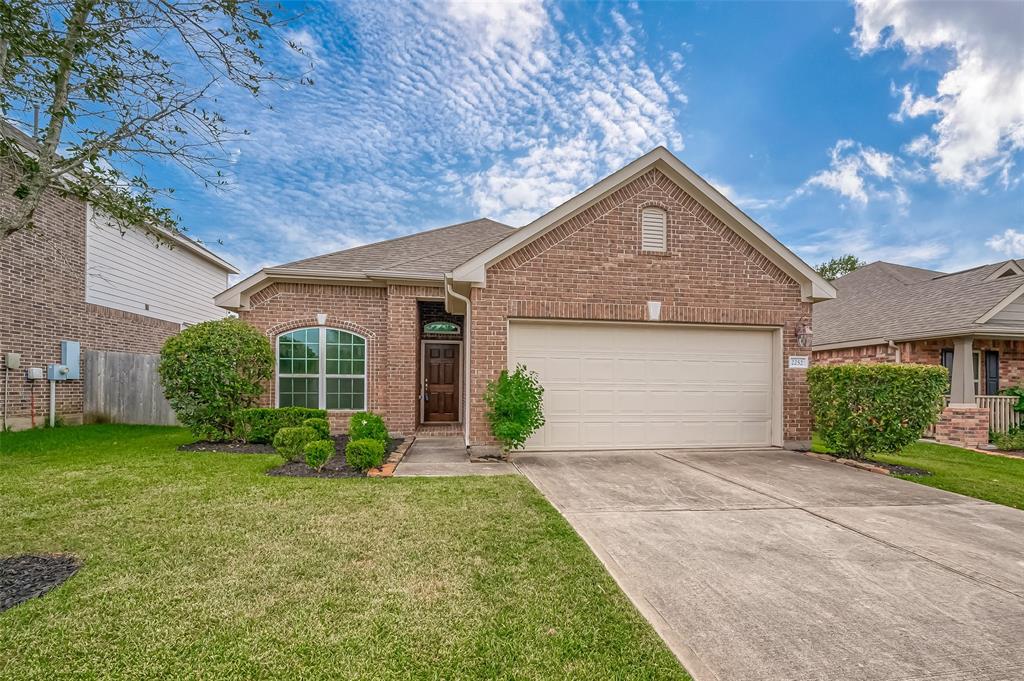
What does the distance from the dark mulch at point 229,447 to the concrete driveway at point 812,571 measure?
528cm

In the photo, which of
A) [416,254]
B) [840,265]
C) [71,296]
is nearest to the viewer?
[71,296]

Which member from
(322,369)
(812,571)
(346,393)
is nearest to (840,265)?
(346,393)

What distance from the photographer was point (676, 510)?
4891mm

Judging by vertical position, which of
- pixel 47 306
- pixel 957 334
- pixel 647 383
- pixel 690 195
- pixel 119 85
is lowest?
pixel 647 383

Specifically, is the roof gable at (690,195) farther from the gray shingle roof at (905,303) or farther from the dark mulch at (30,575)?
the gray shingle roof at (905,303)

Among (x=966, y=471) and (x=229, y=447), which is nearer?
(x=966, y=471)

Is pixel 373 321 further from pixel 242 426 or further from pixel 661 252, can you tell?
pixel 661 252

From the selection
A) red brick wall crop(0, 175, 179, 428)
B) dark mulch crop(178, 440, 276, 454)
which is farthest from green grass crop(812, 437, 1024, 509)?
red brick wall crop(0, 175, 179, 428)

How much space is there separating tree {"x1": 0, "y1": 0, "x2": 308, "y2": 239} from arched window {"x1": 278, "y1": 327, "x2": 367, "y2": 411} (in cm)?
673

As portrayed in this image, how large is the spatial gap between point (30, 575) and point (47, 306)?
430 inches

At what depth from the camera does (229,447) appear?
8391 millimetres

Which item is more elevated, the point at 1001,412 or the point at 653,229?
the point at 653,229

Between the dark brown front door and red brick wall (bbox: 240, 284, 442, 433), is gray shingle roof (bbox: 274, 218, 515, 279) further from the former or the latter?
the dark brown front door

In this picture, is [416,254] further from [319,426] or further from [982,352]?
[982,352]
